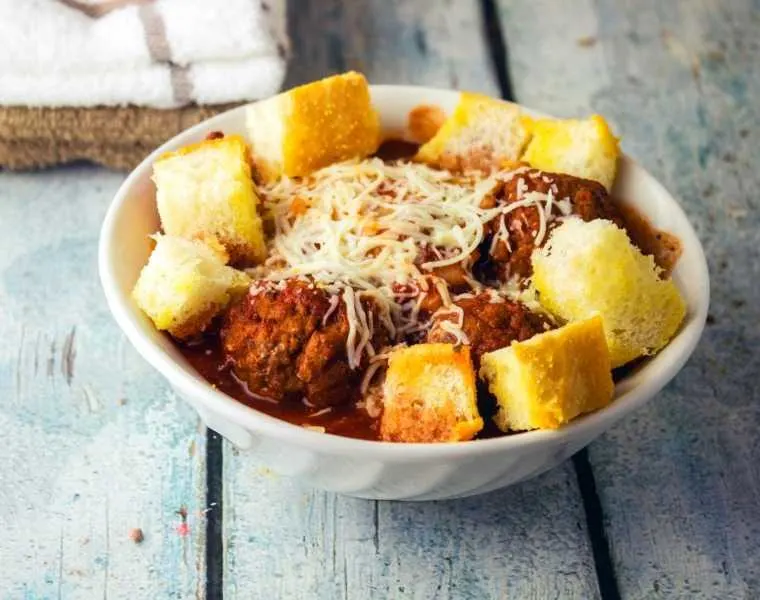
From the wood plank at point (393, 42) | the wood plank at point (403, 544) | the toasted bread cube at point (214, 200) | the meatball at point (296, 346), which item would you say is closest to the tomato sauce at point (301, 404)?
the meatball at point (296, 346)

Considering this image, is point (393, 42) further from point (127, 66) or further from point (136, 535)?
point (136, 535)

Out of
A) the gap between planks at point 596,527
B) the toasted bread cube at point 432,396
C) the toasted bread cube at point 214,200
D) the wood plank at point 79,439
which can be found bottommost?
the gap between planks at point 596,527

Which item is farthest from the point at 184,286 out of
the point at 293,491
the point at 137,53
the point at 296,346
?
the point at 137,53

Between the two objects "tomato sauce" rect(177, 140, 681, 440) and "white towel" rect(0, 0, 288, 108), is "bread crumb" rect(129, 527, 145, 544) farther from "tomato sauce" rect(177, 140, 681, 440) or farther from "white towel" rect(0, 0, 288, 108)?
"white towel" rect(0, 0, 288, 108)

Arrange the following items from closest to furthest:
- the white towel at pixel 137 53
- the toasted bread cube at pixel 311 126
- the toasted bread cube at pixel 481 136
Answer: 1. the toasted bread cube at pixel 311 126
2. the toasted bread cube at pixel 481 136
3. the white towel at pixel 137 53

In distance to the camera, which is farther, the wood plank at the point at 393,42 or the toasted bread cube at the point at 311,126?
the wood plank at the point at 393,42

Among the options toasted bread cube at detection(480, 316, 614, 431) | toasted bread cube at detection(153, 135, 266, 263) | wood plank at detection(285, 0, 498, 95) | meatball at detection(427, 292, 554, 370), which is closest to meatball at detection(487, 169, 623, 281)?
meatball at detection(427, 292, 554, 370)

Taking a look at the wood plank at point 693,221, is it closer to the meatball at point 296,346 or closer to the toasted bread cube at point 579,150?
the toasted bread cube at point 579,150
